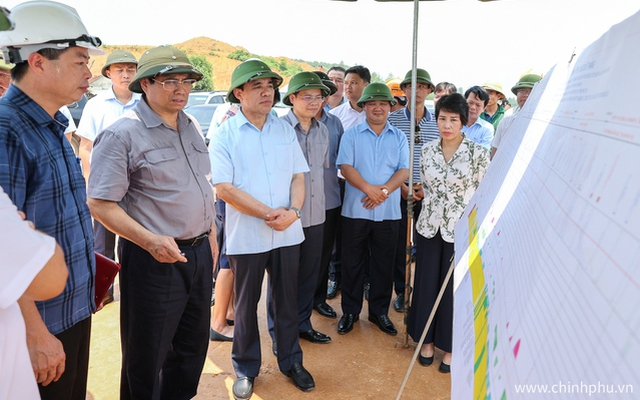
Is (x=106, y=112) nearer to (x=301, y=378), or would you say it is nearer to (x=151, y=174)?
(x=151, y=174)

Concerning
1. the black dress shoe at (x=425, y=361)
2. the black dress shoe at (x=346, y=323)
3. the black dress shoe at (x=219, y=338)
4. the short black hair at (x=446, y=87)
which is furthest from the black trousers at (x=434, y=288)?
the short black hair at (x=446, y=87)

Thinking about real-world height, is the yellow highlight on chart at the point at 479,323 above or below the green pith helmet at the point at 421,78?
below

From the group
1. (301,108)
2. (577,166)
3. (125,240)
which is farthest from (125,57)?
(577,166)

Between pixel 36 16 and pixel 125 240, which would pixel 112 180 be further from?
pixel 36 16

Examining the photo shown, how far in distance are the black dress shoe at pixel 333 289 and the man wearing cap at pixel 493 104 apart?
280cm

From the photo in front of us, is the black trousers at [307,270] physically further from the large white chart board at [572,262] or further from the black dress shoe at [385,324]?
the large white chart board at [572,262]

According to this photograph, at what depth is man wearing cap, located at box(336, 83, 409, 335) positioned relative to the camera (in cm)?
347

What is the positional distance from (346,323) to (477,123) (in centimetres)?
247

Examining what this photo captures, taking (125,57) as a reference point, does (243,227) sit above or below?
below

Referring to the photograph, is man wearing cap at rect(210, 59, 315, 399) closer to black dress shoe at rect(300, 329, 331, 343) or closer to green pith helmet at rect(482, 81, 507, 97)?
black dress shoe at rect(300, 329, 331, 343)

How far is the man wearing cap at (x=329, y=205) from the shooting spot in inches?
144

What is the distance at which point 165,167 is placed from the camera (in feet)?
6.72

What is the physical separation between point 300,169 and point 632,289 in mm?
2424

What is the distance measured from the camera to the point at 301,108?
323 centimetres
